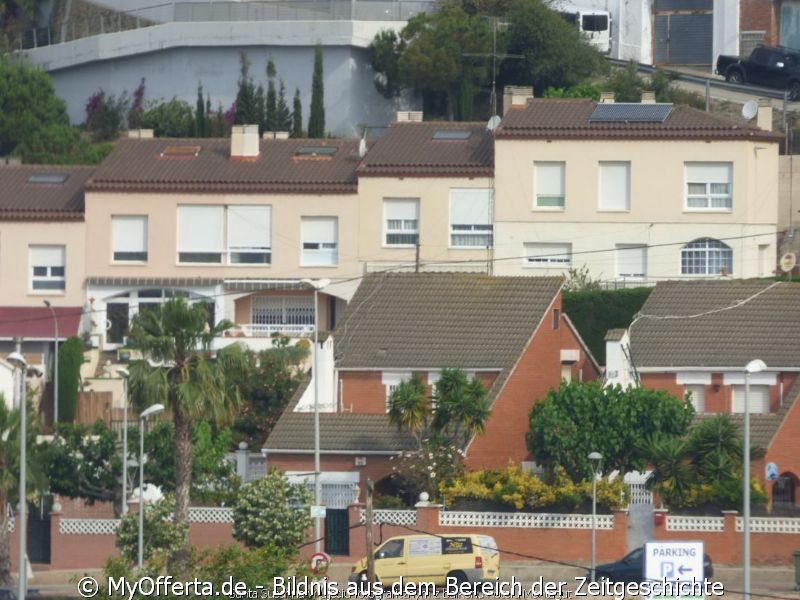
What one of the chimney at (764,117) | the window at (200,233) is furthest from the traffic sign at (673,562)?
the window at (200,233)

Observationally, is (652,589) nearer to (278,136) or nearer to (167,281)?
(167,281)

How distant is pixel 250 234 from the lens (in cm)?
7844

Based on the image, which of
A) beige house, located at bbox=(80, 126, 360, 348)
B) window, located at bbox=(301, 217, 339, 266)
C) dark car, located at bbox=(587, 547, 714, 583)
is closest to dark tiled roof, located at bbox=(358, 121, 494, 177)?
beige house, located at bbox=(80, 126, 360, 348)

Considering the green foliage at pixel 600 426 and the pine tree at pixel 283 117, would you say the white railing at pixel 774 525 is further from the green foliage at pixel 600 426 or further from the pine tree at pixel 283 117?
the pine tree at pixel 283 117

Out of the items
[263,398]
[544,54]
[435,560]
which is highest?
[544,54]

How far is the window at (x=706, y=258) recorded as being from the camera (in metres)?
76.0

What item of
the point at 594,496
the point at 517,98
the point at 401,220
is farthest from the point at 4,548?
the point at 517,98

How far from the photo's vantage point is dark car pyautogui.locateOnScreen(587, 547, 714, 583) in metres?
52.4

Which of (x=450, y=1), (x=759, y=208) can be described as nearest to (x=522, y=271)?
(x=759, y=208)

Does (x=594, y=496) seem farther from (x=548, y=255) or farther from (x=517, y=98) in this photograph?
(x=517, y=98)

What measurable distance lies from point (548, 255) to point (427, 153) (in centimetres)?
506

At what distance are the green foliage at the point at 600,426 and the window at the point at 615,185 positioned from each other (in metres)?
17.5

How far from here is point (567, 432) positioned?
5938 cm

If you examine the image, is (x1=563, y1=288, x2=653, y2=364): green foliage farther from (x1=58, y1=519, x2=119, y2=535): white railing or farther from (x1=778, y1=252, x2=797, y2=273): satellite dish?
(x1=58, y1=519, x2=119, y2=535): white railing
